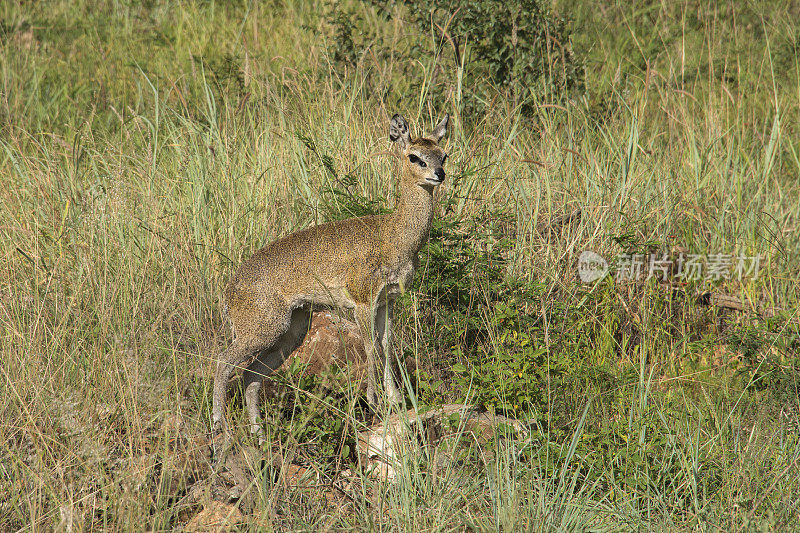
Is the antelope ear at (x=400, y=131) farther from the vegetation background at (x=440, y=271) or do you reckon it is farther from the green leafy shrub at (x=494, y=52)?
the green leafy shrub at (x=494, y=52)

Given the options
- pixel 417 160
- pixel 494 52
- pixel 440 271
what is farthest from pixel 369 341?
pixel 494 52

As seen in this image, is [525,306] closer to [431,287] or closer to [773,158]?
[431,287]

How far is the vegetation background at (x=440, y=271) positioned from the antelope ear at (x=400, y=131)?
2.21 ft

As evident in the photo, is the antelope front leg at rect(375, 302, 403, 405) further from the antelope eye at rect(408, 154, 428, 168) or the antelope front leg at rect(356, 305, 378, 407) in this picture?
the antelope eye at rect(408, 154, 428, 168)

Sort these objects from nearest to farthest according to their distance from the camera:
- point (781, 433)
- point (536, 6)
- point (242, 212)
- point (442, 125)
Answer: point (781, 433) < point (442, 125) < point (242, 212) < point (536, 6)

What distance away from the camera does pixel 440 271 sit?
527cm

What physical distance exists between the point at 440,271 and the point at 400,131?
97 centimetres

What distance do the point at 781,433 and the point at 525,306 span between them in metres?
1.74

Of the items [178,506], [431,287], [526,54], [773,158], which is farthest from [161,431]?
[773,158]

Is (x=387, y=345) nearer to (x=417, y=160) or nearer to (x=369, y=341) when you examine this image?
(x=369, y=341)

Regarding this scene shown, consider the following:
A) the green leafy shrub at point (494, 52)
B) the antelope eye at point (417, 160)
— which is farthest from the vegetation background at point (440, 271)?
the antelope eye at point (417, 160)

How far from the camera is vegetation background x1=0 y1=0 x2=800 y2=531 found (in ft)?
12.9

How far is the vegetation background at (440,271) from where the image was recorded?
392 centimetres

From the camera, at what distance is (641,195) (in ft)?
21.7
